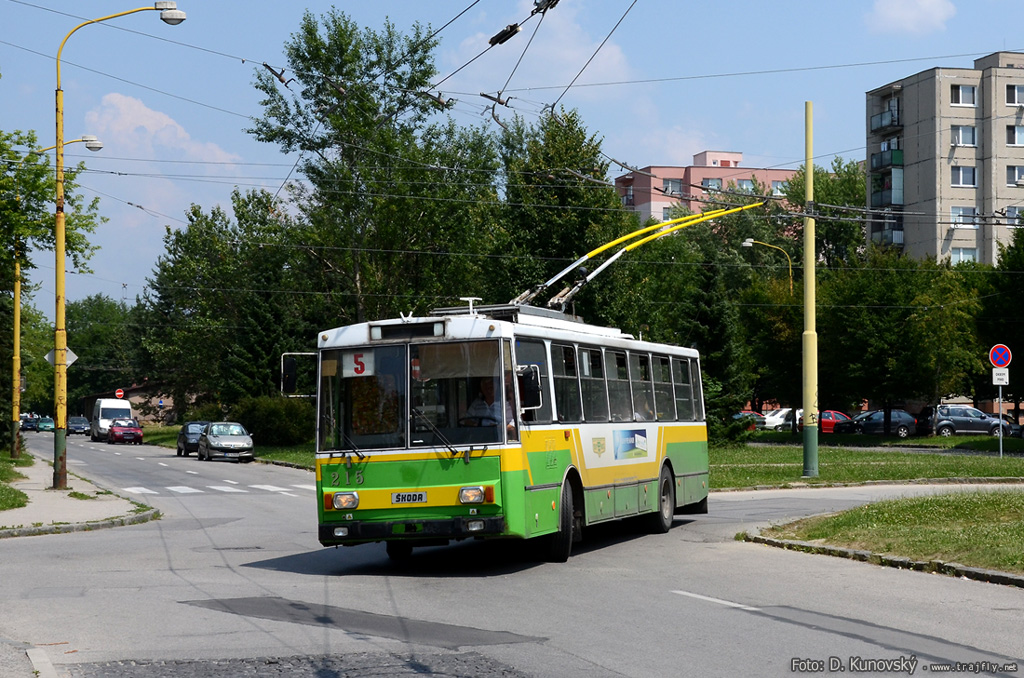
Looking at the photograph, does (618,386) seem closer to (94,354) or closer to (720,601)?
(720,601)

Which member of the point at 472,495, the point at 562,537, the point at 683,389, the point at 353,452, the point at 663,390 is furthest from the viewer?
the point at 683,389

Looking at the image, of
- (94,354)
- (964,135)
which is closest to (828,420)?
(964,135)

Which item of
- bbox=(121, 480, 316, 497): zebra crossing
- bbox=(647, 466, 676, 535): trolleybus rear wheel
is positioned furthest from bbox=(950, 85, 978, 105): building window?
bbox=(647, 466, 676, 535): trolleybus rear wheel

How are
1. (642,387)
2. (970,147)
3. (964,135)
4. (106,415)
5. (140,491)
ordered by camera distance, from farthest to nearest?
(106,415), (964,135), (970,147), (140,491), (642,387)

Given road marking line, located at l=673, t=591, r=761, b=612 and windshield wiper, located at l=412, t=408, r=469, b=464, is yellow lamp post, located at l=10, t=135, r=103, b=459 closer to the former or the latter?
windshield wiper, located at l=412, t=408, r=469, b=464

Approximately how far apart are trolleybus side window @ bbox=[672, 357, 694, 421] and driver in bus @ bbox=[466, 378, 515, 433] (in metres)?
6.91

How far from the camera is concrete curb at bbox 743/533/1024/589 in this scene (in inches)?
496

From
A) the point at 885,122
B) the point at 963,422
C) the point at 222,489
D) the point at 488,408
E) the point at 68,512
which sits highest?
the point at 885,122

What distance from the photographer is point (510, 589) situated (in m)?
12.3

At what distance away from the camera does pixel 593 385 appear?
16.5 metres

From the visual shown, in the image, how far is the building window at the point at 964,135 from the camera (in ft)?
246

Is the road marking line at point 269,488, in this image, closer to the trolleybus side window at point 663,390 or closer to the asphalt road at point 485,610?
the asphalt road at point 485,610

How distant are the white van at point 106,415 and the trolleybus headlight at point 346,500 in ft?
226

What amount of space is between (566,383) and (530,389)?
196 centimetres
